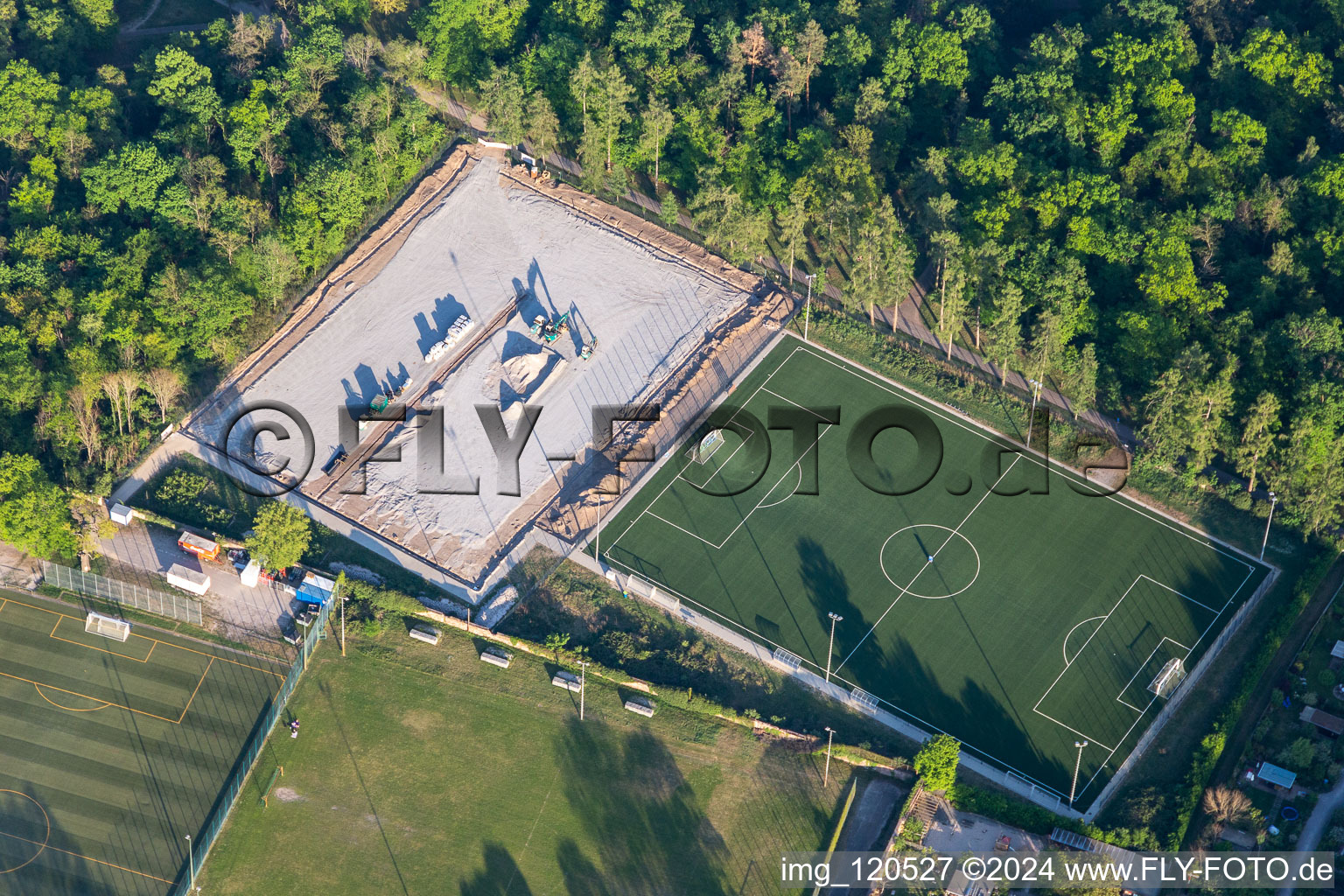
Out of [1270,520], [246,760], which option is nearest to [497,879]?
[246,760]

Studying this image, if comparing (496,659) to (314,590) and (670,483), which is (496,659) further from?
(670,483)

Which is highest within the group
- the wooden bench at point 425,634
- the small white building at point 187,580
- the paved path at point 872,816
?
the paved path at point 872,816

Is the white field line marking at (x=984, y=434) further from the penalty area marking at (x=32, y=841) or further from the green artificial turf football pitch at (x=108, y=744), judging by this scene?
the penalty area marking at (x=32, y=841)

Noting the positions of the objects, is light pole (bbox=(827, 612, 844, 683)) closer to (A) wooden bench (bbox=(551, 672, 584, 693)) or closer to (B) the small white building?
(A) wooden bench (bbox=(551, 672, 584, 693))

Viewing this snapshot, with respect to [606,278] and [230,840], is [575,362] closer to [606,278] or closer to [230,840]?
[606,278]

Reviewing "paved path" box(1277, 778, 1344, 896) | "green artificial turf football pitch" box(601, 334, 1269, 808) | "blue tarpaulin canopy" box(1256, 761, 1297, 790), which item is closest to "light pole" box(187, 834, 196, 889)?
"green artificial turf football pitch" box(601, 334, 1269, 808)

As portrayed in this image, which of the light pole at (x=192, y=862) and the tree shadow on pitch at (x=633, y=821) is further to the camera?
the tree shadow on pitch at (x=633, y=821)

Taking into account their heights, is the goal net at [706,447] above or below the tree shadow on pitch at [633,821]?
above

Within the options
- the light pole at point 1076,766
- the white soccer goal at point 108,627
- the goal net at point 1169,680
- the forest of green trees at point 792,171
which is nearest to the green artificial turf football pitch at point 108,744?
the white soccer goal at point 108,627
